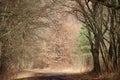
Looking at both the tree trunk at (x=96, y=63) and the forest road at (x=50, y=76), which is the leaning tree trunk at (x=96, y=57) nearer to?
the tree trunk at (x=96, y=63)

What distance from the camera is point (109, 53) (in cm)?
2248

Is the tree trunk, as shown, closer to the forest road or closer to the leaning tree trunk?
the leaning tree trunk

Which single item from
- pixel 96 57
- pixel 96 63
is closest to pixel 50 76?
pixel 96 63

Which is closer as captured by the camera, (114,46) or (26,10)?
(114,46)

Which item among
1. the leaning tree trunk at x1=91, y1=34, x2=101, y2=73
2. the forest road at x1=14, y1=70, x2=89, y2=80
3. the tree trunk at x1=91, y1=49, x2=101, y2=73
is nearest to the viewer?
the forest road at x1=14, y1=70, x2=89, y2=80

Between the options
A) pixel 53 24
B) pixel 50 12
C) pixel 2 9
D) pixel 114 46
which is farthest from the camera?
pixel 53 24

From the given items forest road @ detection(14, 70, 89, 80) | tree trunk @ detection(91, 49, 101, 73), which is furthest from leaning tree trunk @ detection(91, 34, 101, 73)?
forest road @ detection(14, 70, 89, 80)

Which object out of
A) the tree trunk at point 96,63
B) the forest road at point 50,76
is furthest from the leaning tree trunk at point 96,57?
the forest road at point 50,76

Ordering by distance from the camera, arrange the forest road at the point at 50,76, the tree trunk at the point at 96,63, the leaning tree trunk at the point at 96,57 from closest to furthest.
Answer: the forest road at the point at 50,76, the tree trunk at the point at 96,63, the leaning tree trunk at the point at 96,57

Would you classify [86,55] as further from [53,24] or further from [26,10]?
[26,10]

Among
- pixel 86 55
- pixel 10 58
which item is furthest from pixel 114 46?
pixel 86 55

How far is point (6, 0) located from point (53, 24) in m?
11.0

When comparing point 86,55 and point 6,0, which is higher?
point 6,0

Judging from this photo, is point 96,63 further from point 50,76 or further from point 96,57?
point 50,76
